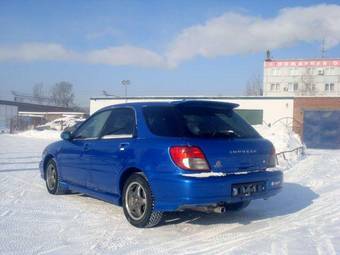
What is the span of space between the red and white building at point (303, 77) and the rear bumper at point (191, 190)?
70.5 metres

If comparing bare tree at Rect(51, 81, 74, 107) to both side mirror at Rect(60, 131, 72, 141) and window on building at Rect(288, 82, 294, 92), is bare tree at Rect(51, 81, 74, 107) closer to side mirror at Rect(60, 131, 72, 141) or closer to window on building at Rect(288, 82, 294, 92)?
window on building at Rect(288, 82, 294, 92)

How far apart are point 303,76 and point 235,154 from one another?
71526mm

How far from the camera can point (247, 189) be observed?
16.8 ft

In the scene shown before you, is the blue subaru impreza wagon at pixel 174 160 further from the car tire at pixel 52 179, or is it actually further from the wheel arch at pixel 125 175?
the car tire at pixel 52 179

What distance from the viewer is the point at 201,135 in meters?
5.06

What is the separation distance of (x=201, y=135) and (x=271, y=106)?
98.5ft

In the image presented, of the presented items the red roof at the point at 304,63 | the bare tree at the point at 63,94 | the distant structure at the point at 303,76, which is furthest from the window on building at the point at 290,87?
the bare tree at the point at 63,94

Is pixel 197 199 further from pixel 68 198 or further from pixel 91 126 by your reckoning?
pixel 68 198

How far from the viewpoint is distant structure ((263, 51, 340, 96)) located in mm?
71812

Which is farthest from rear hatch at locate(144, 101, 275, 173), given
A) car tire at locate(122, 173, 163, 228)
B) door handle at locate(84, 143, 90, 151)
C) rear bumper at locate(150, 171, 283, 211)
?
door handle at locate(84, 143, 90, 151)

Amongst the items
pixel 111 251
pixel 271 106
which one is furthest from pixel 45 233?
pixel 271 106

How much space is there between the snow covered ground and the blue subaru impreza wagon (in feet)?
1.06

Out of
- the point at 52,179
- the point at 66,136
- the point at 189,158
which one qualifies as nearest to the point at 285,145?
the point at 52,179

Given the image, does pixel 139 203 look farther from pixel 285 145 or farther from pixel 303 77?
pixel 303 77
